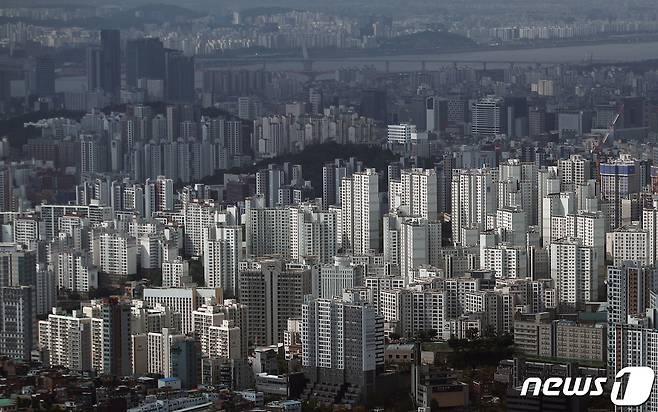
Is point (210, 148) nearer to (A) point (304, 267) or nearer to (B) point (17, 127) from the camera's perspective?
(B) point (17, 127)

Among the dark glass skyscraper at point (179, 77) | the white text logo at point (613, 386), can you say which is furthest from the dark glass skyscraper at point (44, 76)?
the white text logo at point (613, 386)

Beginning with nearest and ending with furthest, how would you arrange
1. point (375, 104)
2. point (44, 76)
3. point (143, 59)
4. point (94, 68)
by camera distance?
point (44, 76), point (94, 68), point (143, 59), point (375, 104)

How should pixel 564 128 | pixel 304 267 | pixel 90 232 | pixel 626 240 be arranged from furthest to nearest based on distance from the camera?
pixel 564 128
pixel 90 232
pixel 626 240
pixel 304 267

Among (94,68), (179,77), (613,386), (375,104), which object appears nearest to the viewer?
(613,386)

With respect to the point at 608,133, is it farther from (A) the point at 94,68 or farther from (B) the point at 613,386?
(B) the point at 613,386

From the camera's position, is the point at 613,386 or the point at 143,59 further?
the point at 143,59

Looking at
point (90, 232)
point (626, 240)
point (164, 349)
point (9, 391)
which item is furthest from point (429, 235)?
point (9, 391)

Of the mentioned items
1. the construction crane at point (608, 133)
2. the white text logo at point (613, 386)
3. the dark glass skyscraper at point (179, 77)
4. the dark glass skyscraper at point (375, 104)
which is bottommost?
the white text logo at point (613, 386)

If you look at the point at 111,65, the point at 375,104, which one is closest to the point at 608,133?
the point at 375,104

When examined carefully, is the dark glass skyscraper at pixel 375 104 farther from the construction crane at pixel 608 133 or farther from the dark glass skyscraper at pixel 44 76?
the dark glass skyscraper at pixel 44 76
